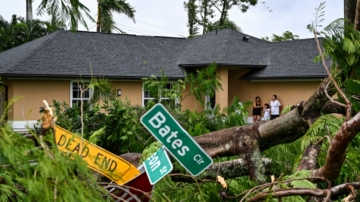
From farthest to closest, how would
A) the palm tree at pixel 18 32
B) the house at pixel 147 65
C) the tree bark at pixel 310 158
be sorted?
1. the palm tree at pixel 18 32
2. the house at pixel 147 65
3. the tree bark at pixel 310 158

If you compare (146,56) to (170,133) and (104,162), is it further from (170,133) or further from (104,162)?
(170,133)

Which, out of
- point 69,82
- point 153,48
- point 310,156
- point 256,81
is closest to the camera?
point 310,156

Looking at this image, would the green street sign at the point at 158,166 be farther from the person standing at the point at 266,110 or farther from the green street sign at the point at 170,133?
the person standing at the point at 266,110

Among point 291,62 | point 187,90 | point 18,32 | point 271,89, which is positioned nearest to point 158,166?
point 187,90

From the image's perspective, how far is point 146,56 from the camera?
19.1 m

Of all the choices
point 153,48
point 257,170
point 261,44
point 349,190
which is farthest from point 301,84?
point 349,190

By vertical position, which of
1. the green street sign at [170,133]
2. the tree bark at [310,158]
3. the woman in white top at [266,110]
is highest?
the green street sign at [170,133]

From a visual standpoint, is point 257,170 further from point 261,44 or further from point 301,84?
point 261,44

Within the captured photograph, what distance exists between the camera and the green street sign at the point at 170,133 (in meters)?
1.54

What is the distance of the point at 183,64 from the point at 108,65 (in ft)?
10.4

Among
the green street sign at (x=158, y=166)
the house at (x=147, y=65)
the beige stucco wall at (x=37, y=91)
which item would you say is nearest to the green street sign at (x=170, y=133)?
the green street sign at (x=158, y=166)

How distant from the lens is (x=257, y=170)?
9.34ft

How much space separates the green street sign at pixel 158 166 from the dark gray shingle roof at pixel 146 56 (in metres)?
14.8

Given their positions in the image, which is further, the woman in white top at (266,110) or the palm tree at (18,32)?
the palm tree at (18,32)
